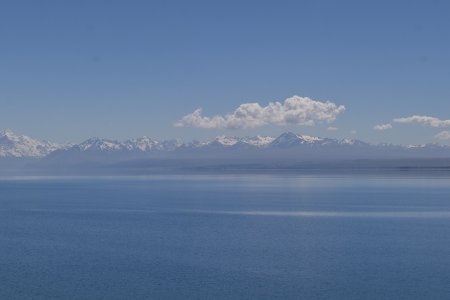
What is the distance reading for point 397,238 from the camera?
4131 cm

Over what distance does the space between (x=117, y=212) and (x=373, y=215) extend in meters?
24.9

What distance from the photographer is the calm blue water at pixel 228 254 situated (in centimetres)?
2723

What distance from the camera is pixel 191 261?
110 feet

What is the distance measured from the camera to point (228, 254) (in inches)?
1394

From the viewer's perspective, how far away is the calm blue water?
27234 mm

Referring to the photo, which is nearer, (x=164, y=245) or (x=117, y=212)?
(x=164, y=245)

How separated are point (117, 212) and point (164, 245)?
24.3 metres

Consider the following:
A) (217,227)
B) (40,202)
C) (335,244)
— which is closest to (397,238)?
(335,244)

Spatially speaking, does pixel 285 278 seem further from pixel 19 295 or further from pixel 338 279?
pixel 19 295

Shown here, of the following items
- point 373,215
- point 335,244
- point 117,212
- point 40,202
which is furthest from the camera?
point 40,202

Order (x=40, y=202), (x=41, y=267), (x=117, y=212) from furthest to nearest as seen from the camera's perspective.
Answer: (x=40, y=202), (x=117, y=212), (x=41, y=267)

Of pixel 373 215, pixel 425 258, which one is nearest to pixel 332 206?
pixel 373 215

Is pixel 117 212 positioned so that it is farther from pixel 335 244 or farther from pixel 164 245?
pixel 335 244

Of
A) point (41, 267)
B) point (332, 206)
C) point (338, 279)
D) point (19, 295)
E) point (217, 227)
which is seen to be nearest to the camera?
point (19, 295)
